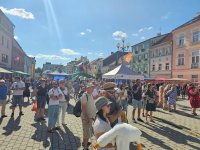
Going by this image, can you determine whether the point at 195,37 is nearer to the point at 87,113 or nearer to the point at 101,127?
the point at 87,113

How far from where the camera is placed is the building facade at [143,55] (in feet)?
163

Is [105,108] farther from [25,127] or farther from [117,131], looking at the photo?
[25,127]

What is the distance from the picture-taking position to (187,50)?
36.2 m

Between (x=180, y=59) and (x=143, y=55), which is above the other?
(x=143, y=55)

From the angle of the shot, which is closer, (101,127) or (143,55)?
(101,127)

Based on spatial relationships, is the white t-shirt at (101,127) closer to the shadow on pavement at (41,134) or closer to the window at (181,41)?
the shadow on pavement at (41,134)

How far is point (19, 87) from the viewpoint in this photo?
10.7 meters

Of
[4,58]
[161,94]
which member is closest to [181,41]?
[161,94]

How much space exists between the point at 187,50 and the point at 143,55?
55.2 ft

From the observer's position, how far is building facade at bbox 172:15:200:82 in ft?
113

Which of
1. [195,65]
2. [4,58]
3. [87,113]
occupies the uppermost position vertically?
[4,58]

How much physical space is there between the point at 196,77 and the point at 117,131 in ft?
114

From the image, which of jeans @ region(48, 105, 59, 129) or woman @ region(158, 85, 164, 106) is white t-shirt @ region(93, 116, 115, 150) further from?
woman @ region(158, 85, 164, 106)

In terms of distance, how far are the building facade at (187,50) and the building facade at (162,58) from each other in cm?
224
